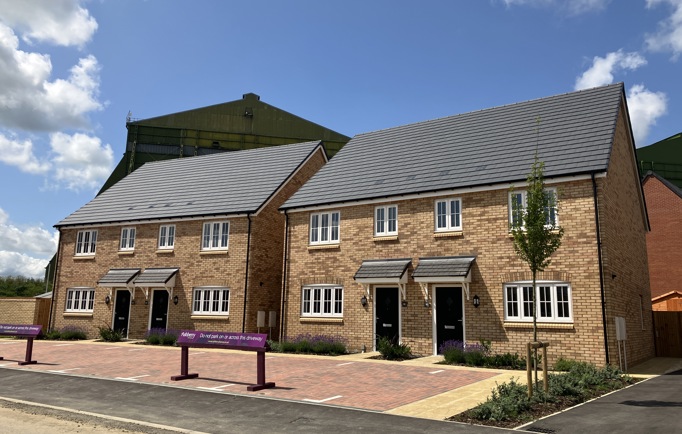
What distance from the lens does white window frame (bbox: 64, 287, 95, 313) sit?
26.4 meters

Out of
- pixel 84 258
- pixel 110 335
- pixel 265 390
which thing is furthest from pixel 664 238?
pixel 84 258

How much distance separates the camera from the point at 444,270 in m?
17.2

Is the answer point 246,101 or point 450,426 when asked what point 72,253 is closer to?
point 450,426

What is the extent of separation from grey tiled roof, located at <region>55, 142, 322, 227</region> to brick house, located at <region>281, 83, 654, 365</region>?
10.0ft

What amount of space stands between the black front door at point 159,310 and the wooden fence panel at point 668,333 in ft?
68.7

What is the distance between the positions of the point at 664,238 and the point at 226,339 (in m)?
27.3

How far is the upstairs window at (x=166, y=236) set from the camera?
24.9 meters

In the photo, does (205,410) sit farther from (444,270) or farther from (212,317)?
(212,317)

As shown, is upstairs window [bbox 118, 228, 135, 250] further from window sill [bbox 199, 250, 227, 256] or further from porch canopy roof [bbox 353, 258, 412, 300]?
porch canopy roof [bbox 353, 258, 412, 300]

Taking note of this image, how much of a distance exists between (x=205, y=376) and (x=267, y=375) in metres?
1.56

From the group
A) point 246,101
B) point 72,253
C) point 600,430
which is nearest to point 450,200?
point 600,430

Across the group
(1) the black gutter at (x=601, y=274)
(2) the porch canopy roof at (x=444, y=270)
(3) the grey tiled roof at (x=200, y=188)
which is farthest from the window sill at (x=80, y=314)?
(1) the black gutter at (x=601, y=274)

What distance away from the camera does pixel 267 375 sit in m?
13.3

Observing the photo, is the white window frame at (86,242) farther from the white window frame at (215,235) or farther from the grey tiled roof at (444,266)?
the grey tiled roof at (444,266)
